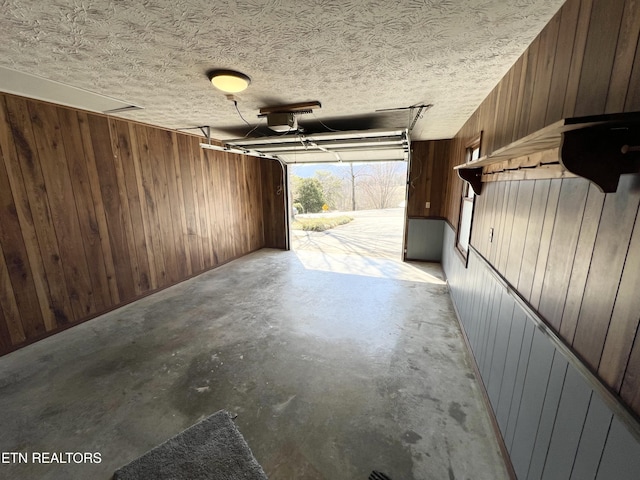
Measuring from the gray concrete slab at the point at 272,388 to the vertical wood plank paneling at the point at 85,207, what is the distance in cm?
33

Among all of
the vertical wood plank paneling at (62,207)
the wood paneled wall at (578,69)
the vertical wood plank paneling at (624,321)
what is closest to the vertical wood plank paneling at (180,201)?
the vertical wood plank paneling at (62,207)

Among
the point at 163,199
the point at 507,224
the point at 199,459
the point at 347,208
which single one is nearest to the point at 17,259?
the point at 163,199

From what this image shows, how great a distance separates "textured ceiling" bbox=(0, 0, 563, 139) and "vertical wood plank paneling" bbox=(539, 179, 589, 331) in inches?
35.3

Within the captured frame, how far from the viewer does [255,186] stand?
599cm

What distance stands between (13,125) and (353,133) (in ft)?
10.9

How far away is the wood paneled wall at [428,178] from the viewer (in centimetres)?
479

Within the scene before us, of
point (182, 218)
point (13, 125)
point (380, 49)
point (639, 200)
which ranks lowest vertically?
point (182, 218)

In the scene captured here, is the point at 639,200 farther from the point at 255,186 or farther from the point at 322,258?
the point at 255,186

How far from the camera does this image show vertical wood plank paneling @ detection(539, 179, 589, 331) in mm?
1023

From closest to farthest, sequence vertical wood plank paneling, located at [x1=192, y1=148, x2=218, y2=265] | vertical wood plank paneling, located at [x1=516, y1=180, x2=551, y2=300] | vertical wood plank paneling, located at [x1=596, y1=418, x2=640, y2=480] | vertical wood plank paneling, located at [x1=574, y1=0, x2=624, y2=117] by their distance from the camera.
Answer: vertical wood plank paneling, located at [x1=596, y1=418, x2=640, y2=480], vertical wood plank paneling, located at [x1=574, y1=0, x2=624, y2=117], vertical wood plank paneling, located at [x1=516, y1=180, x2=551, y2=300], vertical wood plank paneling, located at [x1=192, y1=148, x2=218, y2=265]

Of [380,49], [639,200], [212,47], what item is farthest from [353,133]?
[639,200]

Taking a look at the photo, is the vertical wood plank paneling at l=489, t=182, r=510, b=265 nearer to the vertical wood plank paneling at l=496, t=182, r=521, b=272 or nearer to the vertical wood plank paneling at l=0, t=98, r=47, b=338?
the vertical wood plank paneling at l=496, t=182, r=521, b=272

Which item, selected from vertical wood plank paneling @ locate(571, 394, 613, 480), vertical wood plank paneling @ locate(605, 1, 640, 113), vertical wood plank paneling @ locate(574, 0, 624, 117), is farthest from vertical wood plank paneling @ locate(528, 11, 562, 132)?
vertical wood plank paneling @ locate(571, 394, 613, 480)

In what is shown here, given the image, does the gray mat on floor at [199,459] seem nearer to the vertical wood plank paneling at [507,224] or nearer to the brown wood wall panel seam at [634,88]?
the vertical wood plank paneling at [507,224]
